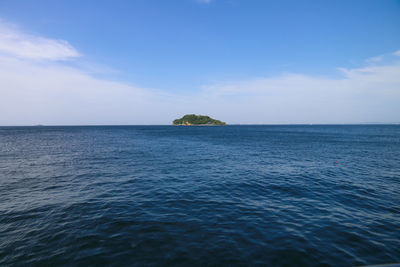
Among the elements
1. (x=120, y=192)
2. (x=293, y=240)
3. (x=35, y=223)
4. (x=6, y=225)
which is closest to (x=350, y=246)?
(x=293, y=240)

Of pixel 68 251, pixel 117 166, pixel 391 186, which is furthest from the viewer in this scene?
pixel 117 166

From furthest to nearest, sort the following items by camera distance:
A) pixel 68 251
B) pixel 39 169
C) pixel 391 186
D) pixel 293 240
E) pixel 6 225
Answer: pixel 39 169, pixel 391 186, pixel 6 225, pixel 293 240, pixel 68 251

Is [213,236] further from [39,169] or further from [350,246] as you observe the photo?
[39,169]

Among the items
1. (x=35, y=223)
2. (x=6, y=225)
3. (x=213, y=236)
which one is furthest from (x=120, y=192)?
(x=213, y=236)

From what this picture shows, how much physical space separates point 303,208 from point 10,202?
22482mm

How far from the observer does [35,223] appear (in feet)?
34.3

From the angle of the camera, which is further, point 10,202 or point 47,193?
point 47,193

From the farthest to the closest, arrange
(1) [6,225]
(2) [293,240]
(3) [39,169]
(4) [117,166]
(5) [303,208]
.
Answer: (4) [117,166] → (3) [39,169] → (5) [303,208] → (1) [6,225] → (2) [293,240]

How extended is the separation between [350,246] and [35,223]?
1761 cm

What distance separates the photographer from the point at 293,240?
8.98m

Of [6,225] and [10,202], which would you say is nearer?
[6,225]

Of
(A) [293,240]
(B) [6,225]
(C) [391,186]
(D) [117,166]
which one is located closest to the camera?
(A) [293,240]

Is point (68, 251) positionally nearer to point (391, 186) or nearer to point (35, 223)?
point (35, 223)

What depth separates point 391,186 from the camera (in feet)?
57.7
